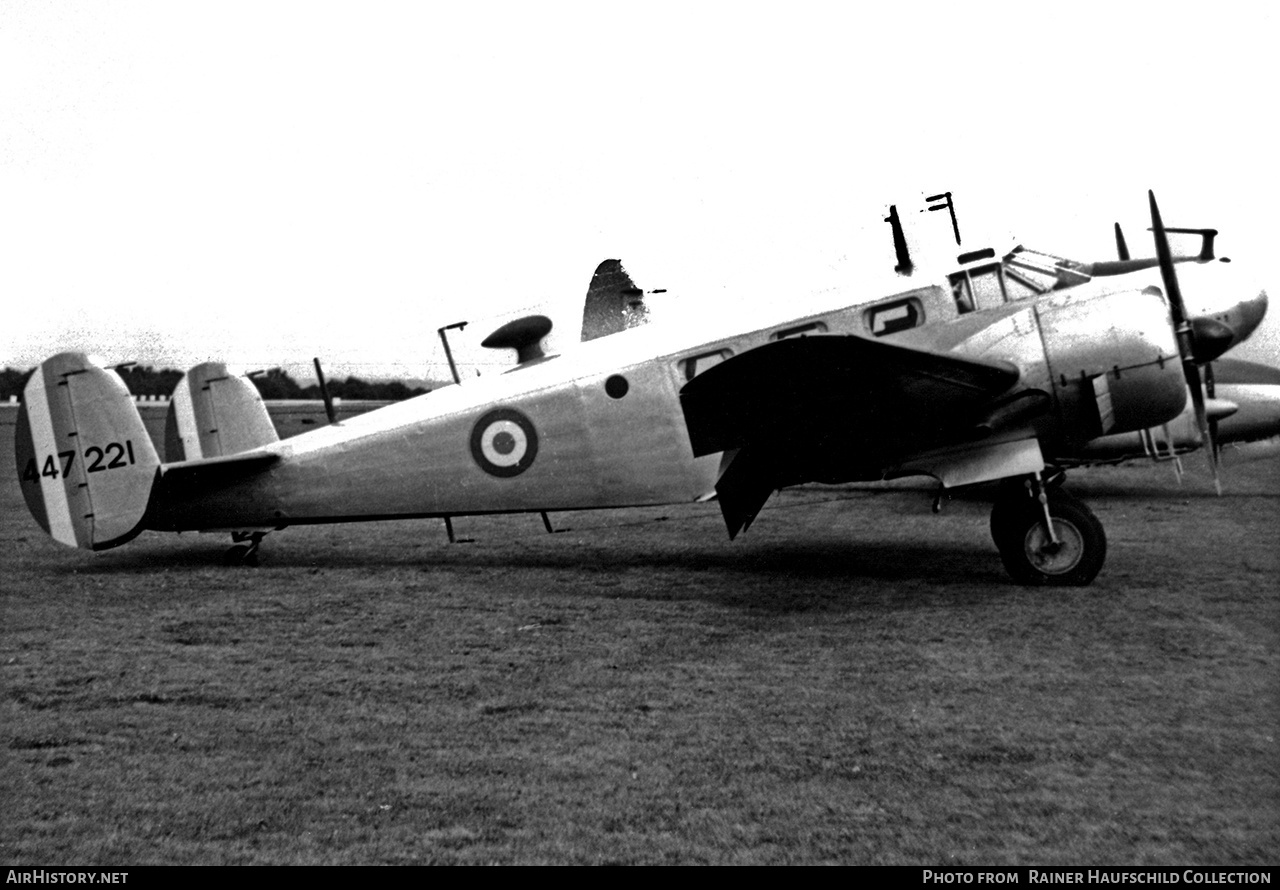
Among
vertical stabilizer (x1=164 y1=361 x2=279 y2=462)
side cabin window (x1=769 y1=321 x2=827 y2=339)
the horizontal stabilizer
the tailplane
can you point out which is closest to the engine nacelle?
side cabin window (x1=769 y1=321 x2=827 y2=339)

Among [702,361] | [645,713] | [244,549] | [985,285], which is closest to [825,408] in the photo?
[702,361]

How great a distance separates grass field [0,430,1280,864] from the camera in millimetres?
3031

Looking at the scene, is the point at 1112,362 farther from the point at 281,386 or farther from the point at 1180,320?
the point at 281,386

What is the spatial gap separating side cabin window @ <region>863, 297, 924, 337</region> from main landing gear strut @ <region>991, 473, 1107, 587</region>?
1343mm

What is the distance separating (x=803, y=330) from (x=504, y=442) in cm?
243

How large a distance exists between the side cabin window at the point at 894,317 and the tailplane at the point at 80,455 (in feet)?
18.6

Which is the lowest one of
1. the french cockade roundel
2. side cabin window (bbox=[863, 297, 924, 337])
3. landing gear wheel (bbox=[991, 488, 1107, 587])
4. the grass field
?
landing gear wheel (bbox=[991, 488, 1107, 587])

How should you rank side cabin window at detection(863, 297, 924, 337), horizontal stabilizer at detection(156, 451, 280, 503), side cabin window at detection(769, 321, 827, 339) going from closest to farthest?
side cabin window at detection(863, 297, 924, 337), side cabin window at detection(769, 321, 827, 339), horizontal stabilizer at detection(156, 451, 280, 503)

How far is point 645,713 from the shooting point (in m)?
4.28

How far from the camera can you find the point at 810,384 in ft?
21.4

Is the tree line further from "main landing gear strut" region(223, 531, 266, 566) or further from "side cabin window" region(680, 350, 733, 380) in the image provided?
"side cabin window" region(680, 350, 733, 380)

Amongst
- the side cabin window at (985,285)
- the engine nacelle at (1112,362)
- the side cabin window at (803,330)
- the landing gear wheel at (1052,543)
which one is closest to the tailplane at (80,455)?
the side cabin window at (803,330)

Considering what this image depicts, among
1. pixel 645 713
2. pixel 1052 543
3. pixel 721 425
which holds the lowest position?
pixel 1052 543
